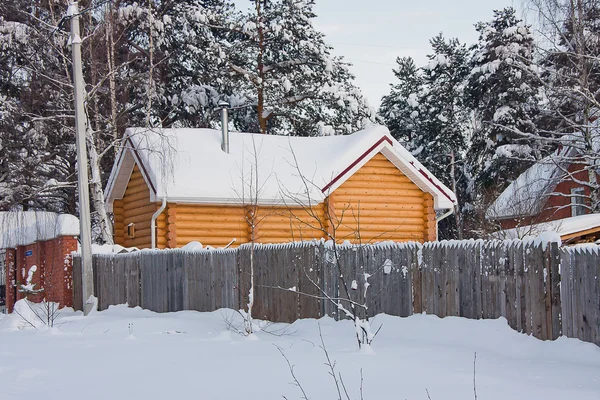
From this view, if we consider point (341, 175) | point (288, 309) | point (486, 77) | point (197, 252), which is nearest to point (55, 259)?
point (197, 252)

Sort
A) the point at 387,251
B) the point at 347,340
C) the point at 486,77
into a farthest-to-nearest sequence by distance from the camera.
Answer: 1. the point at 486,77
2. the point at 387,251
3. the point at 347,340

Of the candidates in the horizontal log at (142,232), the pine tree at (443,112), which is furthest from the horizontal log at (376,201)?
the pine tree at (443,112)

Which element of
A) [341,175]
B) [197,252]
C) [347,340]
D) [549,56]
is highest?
[549,56]

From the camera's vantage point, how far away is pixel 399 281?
1325cm

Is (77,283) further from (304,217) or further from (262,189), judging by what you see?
(304,217)

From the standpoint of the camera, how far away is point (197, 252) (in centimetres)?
1756

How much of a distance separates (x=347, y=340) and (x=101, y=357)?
370cm

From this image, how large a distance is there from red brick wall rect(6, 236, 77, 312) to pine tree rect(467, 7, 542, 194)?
20526mm

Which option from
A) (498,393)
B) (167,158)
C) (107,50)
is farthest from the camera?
(107,50)

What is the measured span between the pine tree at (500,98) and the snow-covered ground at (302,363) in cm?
2482

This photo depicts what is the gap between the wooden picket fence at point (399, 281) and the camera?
10.4m

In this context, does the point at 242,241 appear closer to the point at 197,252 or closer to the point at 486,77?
the point at 197,252

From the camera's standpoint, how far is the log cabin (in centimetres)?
2223

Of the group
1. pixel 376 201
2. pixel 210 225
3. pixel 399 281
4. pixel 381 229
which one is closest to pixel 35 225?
pixel 210 225
